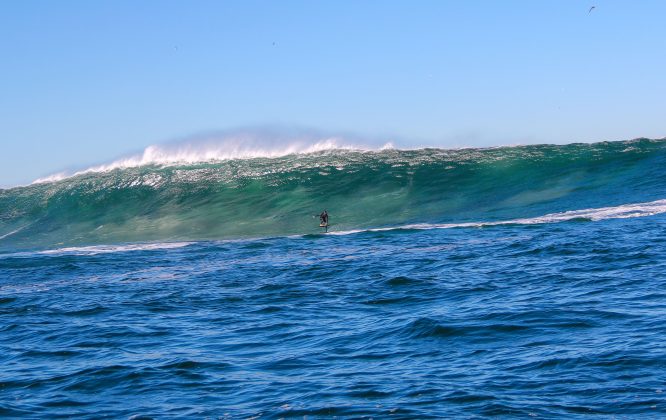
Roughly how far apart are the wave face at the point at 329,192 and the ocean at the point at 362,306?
19 cm

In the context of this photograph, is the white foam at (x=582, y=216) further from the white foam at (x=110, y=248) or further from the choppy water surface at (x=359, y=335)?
the white foam at (x=110, y=248)

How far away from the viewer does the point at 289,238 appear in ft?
86.3

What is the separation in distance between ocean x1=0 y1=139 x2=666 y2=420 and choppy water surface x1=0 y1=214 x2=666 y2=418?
0.04 m

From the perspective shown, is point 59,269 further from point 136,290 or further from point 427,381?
point 427,381

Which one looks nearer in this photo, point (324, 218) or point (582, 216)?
point (582, 216)

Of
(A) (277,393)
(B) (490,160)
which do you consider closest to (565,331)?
(A) (277,393)

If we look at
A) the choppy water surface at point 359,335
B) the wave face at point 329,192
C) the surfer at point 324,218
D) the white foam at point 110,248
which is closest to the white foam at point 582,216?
the wave face at point 329,192

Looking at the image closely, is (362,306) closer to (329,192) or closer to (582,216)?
(582,216)

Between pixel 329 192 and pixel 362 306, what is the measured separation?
2092cm

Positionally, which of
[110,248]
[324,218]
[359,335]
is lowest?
[359,335]

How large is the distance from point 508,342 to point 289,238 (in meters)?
16.7

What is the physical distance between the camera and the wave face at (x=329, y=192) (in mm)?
29359

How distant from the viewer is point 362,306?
43.4ft

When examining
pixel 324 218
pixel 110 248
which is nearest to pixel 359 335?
pixel 324 218
